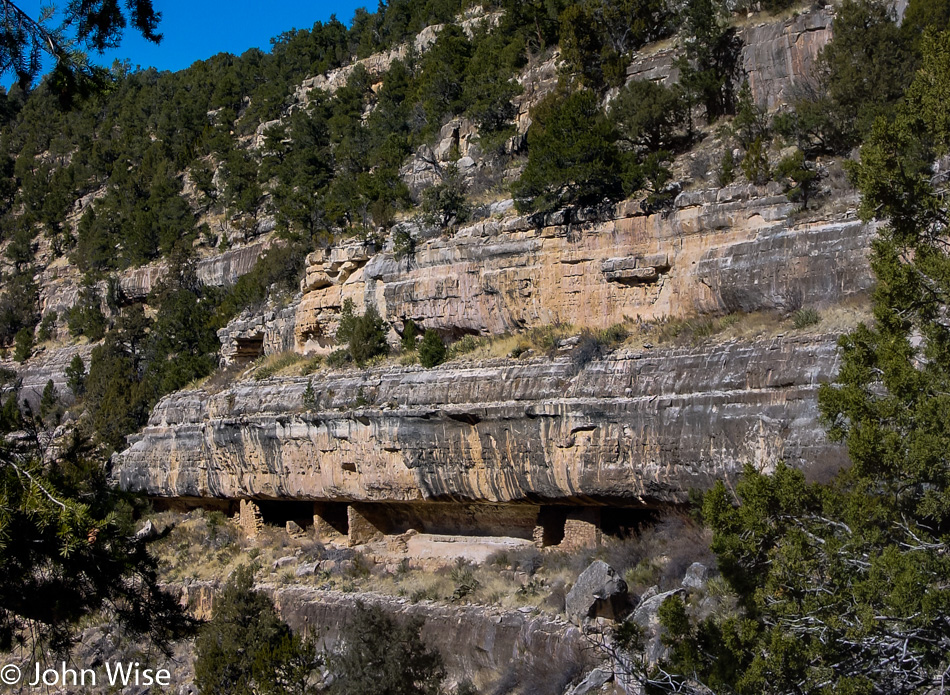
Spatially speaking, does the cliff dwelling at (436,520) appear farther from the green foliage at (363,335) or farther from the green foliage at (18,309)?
the green foliage at (18,309)

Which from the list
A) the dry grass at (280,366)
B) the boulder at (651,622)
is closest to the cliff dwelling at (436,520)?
the dry grass at (280,366)

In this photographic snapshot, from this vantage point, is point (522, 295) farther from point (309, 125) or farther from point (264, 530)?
point (309, 125)

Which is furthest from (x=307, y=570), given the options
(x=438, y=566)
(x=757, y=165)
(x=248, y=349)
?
(x=757, y=165)

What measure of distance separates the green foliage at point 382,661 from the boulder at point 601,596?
9.21ft

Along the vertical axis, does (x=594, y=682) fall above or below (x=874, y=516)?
below

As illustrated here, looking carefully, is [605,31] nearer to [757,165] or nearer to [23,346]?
[757,165]

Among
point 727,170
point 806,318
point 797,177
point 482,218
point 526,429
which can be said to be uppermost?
point 482,218

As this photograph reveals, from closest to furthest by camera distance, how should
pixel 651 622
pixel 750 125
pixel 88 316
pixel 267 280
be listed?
pixel 651 622 → pixel 750 125 → pixel 267 280 → pixel 88 316

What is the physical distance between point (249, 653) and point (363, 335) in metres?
→ 10.6

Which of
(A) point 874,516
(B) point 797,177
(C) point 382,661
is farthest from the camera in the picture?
(B) point 797,177

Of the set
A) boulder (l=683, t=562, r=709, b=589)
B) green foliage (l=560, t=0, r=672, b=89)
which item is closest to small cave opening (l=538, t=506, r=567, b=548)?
boulder (l=683, t=562, r=709, b=589)

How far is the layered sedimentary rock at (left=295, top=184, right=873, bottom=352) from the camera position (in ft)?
57.2

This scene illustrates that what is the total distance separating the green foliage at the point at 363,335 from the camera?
24.6 meters

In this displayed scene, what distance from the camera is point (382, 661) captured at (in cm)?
1494
